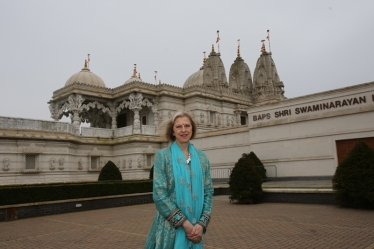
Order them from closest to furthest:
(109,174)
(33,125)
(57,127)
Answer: (109,174) < (33,125) < (57,127)

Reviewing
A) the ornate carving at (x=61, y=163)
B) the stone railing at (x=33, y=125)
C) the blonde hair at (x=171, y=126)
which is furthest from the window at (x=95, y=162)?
the blonde hair at (x=171, y=126)

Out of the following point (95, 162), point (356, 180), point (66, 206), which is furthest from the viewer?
point (95, 162)

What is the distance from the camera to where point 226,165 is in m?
24.4

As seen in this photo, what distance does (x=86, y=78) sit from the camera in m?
31.3

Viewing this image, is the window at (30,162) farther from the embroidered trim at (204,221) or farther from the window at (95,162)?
the embroidered trim at (204,221)

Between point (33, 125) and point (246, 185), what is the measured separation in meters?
16.8

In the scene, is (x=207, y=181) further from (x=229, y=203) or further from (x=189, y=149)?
(x=229, y=203)

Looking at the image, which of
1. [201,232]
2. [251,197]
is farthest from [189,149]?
[251,197]

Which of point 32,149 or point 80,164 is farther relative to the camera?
point 80,164

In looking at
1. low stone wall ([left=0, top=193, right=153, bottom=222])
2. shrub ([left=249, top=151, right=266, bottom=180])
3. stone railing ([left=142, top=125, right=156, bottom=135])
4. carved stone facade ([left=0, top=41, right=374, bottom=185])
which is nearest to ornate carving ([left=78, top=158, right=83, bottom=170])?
carved stone facade ([left=0, top=41, right=374, bottom=185])

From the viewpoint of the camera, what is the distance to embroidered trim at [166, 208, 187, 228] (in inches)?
139

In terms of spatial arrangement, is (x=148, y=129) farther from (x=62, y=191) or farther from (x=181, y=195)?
(x=181, y=195)

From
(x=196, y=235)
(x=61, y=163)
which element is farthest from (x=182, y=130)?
(x=61, y=163)

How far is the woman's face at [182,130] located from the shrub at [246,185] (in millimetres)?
11140
